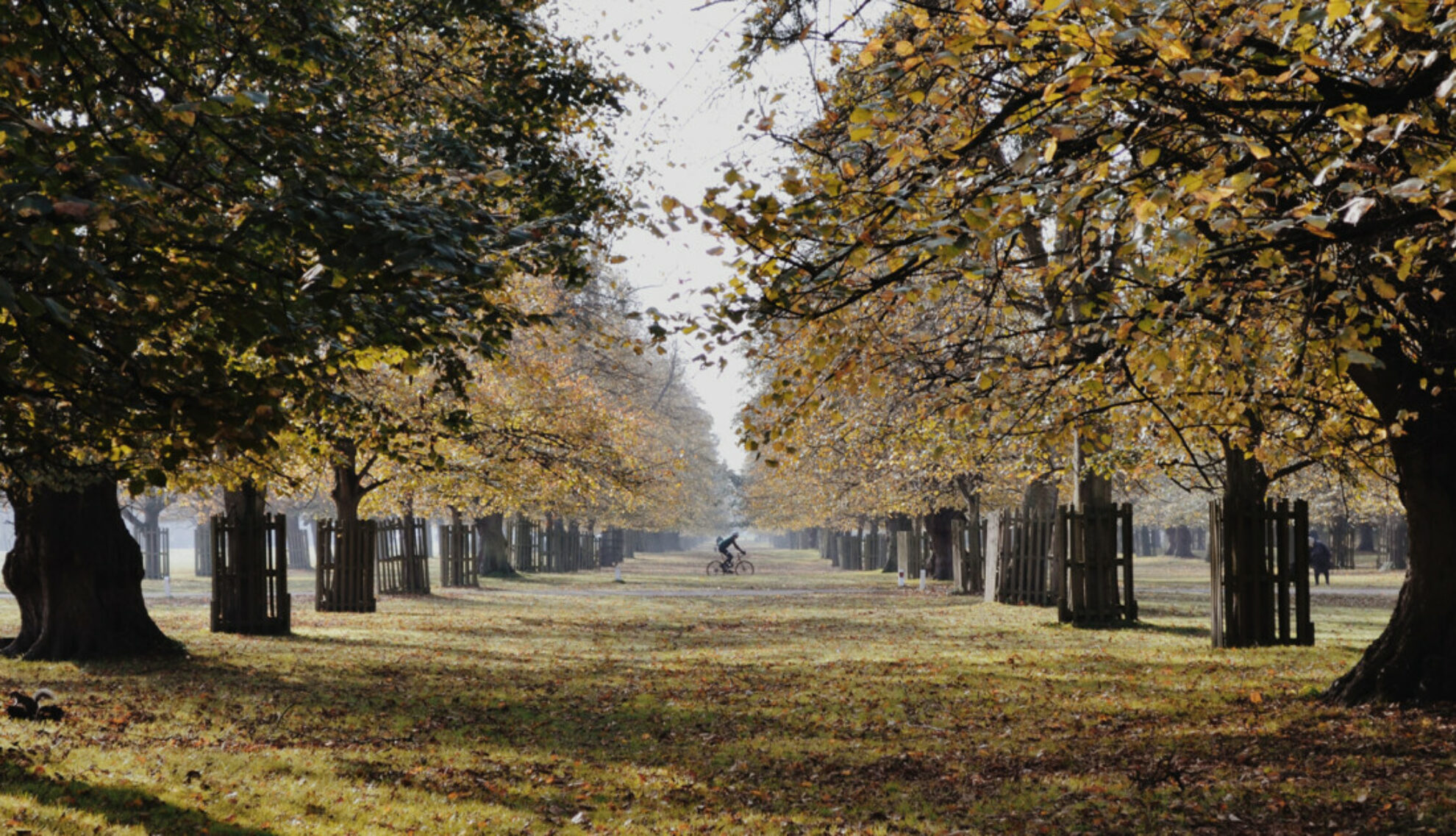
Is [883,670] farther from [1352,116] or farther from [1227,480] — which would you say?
[1352,116]

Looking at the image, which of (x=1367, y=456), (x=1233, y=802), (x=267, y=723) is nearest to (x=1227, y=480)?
(x=1367, y=456)

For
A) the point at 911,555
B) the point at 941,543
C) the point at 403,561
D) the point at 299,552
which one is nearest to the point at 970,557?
the point at 941,543

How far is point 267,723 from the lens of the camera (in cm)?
995

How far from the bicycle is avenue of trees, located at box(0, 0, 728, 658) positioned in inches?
1259

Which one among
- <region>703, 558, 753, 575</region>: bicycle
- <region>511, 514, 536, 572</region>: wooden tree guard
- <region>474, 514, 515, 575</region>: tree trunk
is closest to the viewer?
<region>474, 514, 515, 575</region>: tree trunk

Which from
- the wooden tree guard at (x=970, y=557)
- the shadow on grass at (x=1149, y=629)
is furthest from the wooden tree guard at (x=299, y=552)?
the shadow on grass at (x=1149, y=629)

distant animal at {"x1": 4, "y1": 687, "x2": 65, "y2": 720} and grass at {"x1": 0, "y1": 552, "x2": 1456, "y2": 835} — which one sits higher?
distant animal at {"x1": 4, "y1": 687, "x2": 65, "y2": 720}

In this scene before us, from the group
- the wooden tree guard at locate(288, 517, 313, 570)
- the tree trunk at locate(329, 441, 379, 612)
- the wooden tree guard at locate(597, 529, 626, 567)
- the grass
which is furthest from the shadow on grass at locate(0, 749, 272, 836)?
the wooden tree guard at locate(288, 517, 313, 570)

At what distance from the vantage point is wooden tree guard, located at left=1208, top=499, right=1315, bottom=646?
14.3 meters

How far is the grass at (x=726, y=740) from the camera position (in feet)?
22.8

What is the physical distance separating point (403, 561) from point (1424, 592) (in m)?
25.8

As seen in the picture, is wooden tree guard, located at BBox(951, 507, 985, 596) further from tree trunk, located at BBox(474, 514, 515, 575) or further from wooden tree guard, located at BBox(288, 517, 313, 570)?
wooden tree guard, located at BBox(288, 517, 313, 570)

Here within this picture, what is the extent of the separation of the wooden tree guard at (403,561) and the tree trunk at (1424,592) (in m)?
24.7

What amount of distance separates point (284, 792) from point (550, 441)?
15.8 meters
